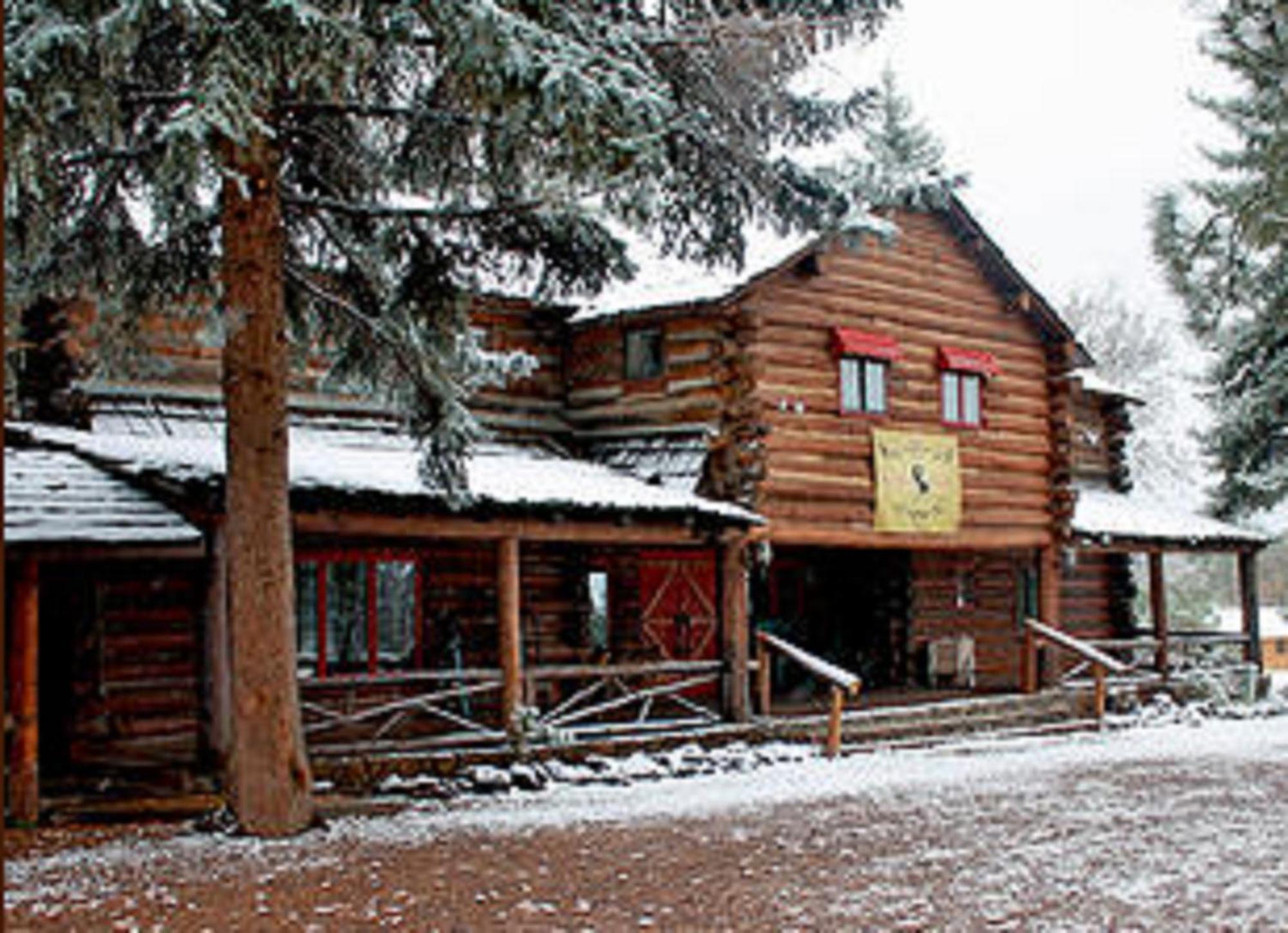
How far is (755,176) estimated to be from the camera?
13.8m

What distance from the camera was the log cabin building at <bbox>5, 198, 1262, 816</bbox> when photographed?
15.7 metres

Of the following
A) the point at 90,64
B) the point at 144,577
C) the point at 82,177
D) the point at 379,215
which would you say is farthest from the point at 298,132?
the point at 144,577

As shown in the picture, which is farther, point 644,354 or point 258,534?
point 644,354

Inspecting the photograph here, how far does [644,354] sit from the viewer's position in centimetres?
2294

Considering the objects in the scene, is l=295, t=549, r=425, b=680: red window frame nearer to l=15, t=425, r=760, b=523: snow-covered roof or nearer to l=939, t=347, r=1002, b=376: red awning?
l=15, t=425, r=760, b=523: snow-covered roof

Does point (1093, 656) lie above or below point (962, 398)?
below

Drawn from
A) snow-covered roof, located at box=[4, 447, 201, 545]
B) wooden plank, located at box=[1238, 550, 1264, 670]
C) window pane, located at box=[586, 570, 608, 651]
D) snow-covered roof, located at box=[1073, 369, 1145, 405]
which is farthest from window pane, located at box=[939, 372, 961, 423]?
snow-covered roof, located at box=[4, 447, 201, 545]

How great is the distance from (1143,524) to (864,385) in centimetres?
905

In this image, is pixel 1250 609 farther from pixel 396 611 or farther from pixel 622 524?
pixel 396 611

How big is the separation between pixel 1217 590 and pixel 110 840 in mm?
61065

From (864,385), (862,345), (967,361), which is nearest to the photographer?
(862,345)

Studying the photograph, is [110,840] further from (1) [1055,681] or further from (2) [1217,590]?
(2) [1217,590]

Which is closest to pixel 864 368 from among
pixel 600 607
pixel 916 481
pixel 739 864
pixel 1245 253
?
pixel 916 481

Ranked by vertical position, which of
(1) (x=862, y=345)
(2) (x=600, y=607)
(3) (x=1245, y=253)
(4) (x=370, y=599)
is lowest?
(2) (x=600, y=607)
